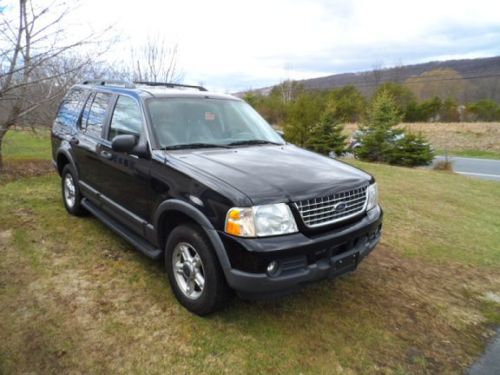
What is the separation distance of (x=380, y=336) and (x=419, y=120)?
43494 mm

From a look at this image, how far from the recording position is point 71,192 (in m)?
5.06

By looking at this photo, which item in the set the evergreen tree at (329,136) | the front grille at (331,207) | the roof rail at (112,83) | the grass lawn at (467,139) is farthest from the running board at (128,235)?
the grass lawn at (467,139)

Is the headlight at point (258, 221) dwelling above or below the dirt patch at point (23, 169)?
above

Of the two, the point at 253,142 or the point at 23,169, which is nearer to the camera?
the point at 253,142

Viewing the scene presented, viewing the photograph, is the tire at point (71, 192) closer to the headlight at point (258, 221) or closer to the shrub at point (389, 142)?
the headlight at point (258, 221)

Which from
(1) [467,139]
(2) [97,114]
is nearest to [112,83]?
(2) [97,114]

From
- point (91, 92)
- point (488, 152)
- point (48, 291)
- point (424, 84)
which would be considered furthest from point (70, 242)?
point (424, 84)

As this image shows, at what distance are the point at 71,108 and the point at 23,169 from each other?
15.0ft

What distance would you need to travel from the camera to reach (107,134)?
12.6ft

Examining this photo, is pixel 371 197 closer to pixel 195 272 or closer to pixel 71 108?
pixel 195 272

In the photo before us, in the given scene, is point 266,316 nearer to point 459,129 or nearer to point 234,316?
point 234,316

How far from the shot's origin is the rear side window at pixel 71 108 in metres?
4.69

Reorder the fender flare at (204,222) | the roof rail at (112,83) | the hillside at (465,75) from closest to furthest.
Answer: the fender flare at (204,222), the roof rail at (112,83), the hillside at (465,75)

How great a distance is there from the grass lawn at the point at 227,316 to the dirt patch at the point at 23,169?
3.43 meters
